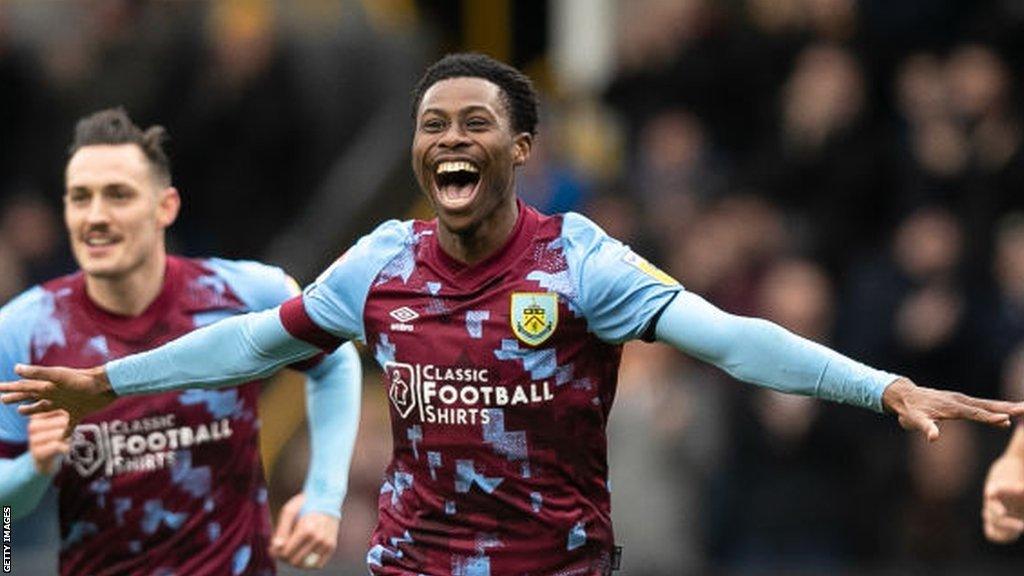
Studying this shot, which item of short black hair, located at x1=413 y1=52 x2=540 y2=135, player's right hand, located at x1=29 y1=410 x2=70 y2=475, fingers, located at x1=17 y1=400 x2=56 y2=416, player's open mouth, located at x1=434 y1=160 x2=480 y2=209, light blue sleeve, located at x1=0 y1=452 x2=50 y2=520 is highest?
short black hair, located at x1=413 y1=52 x2=540 y2=135

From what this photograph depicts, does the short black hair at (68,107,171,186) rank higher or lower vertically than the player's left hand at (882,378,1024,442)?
higher

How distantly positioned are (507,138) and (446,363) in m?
0.68

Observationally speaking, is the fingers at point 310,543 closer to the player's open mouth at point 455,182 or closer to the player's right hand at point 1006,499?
the player's open mouth at point 455,182

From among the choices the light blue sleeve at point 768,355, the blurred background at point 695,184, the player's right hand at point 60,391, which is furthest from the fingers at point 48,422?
the blurred background at point 695,184

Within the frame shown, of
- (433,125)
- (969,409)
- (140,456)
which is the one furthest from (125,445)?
(969,409)

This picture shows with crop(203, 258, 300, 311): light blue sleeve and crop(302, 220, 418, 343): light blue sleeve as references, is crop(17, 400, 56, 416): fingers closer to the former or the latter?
crop(302, 220, 418, 343): light blue sleeve

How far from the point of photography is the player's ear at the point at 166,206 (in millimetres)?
8914

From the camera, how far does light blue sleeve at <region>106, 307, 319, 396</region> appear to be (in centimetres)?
768

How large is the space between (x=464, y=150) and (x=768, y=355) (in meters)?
1.06

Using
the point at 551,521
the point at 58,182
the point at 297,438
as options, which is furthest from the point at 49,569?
the point at 551,521

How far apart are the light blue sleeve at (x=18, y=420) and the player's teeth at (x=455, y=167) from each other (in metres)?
1.83

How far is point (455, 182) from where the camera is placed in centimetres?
743

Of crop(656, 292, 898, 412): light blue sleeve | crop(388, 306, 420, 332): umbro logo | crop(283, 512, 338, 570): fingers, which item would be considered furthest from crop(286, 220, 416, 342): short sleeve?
crop(283, 512, 338, 570): fingers

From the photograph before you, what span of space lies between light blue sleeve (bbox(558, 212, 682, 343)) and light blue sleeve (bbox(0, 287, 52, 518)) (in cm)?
201
